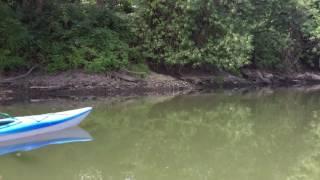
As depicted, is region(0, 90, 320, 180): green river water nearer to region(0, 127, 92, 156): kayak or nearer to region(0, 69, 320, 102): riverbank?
region(0, 127, 92, 156): kayak

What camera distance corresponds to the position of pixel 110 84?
21.0m

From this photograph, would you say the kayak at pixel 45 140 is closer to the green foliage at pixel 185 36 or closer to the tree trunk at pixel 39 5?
the tree trunk at pixel 39 5

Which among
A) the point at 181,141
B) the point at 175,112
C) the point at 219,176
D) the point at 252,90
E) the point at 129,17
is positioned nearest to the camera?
the point at 219,176

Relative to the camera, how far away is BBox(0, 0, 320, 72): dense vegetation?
67.6ft

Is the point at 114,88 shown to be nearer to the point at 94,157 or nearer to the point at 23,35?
the point at 23,35

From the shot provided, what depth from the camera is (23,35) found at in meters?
19.9

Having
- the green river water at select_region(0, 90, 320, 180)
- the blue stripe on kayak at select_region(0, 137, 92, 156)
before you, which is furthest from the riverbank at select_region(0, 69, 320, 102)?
the blue stripe on kayak at select_region(0, 137, 92, 156)

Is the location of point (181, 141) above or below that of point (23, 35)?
below

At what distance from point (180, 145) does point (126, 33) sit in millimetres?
12201

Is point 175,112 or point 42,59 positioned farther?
point 42,59

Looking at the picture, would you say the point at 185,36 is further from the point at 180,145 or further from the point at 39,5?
the point at 180,145

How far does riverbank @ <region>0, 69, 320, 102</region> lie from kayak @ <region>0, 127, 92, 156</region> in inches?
260

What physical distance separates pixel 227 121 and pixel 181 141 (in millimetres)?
3443

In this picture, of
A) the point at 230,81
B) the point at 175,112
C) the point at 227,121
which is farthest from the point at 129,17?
the point at 227,121
